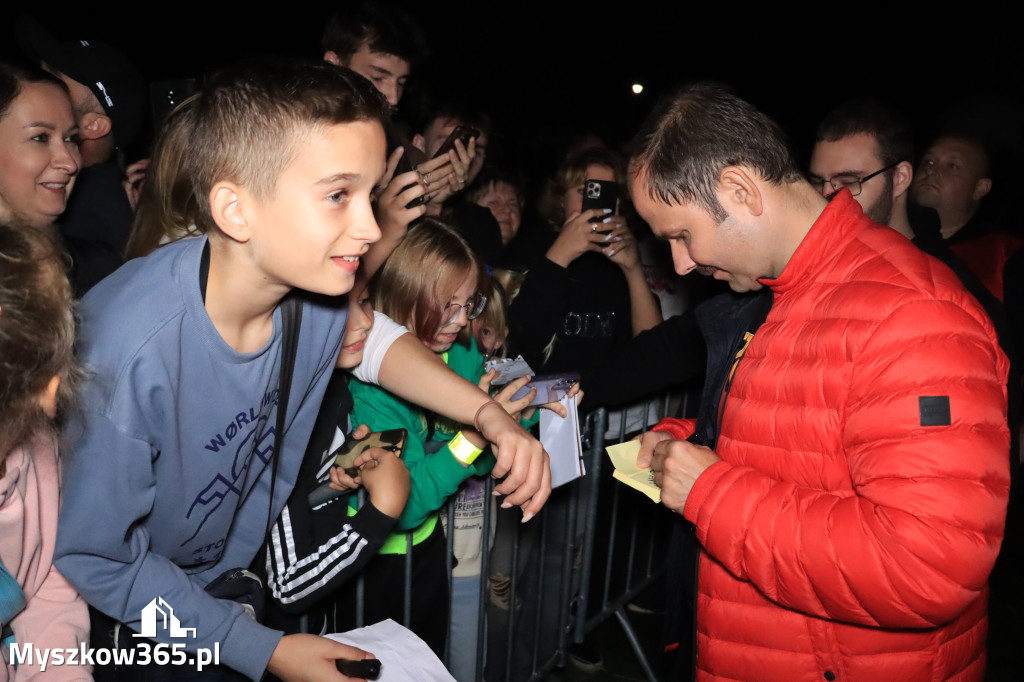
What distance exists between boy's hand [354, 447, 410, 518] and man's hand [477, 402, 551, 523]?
26 cm

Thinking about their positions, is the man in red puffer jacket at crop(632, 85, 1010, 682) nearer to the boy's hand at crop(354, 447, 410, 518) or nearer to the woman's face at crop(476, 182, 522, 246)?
the boy's hand at crop(354, 447, 410, 518)

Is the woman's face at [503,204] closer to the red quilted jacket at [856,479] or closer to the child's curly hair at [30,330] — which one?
the red quilted jacket at [856,479]

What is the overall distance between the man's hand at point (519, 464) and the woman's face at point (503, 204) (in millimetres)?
3072

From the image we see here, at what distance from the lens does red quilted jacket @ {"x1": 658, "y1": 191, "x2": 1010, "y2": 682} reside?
1517mm

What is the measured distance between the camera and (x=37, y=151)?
2.61m

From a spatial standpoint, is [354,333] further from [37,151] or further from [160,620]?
[37,151]

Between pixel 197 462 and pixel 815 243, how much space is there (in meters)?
1.55

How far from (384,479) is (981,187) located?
401 cm

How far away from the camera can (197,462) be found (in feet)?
5.05

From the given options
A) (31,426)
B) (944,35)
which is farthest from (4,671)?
(944,35)

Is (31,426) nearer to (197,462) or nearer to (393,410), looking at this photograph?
(197,462)

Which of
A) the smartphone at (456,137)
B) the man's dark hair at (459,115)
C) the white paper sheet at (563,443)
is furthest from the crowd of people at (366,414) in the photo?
the man's dark hair at (459,115)

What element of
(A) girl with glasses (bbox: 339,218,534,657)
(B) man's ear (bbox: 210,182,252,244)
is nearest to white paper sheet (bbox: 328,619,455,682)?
(A) girl with glasses (bbox: 339,218,534,657)

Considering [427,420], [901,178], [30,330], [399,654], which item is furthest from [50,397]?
[901,178]
